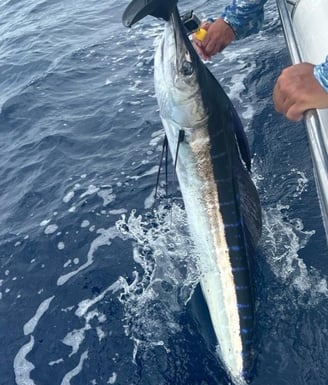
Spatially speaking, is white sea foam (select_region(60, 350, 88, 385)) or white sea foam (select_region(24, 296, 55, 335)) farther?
white sea foam (select_region(24, 296, 55, 335))

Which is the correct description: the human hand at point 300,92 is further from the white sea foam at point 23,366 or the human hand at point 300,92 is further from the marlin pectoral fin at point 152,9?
the white sea foam at point 23,366

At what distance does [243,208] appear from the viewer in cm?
269

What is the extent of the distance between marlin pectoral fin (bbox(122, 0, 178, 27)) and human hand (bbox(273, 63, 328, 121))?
2.30 ft

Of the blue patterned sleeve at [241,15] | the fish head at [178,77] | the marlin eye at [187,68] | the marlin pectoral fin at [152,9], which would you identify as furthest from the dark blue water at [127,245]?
the marlin pectoral fin at [152,9]

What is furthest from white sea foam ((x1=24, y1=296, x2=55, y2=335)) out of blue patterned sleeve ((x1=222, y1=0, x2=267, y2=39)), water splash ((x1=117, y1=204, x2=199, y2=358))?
blue patterned sleeve ((x1=222, y1=0, x2=267, y2=39))

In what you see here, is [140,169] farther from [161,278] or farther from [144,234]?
[161,278]

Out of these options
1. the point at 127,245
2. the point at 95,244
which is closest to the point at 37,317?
the point at 95,244

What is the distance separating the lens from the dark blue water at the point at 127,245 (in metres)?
3.35

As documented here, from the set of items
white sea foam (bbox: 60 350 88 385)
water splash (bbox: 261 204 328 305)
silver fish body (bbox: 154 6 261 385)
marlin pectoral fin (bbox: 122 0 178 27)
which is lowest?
water splash (bbox: 261 204 328 305)

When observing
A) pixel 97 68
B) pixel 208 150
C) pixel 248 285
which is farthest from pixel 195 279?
pixel 97 68

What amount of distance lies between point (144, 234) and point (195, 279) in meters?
0.74

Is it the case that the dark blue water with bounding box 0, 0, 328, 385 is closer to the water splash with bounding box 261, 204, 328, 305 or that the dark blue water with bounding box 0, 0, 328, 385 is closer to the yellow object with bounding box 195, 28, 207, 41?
the water splash with bounding box 261, 204, 328, 305

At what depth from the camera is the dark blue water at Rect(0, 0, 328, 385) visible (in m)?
3.35

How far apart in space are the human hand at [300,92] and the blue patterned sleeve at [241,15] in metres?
1.68
